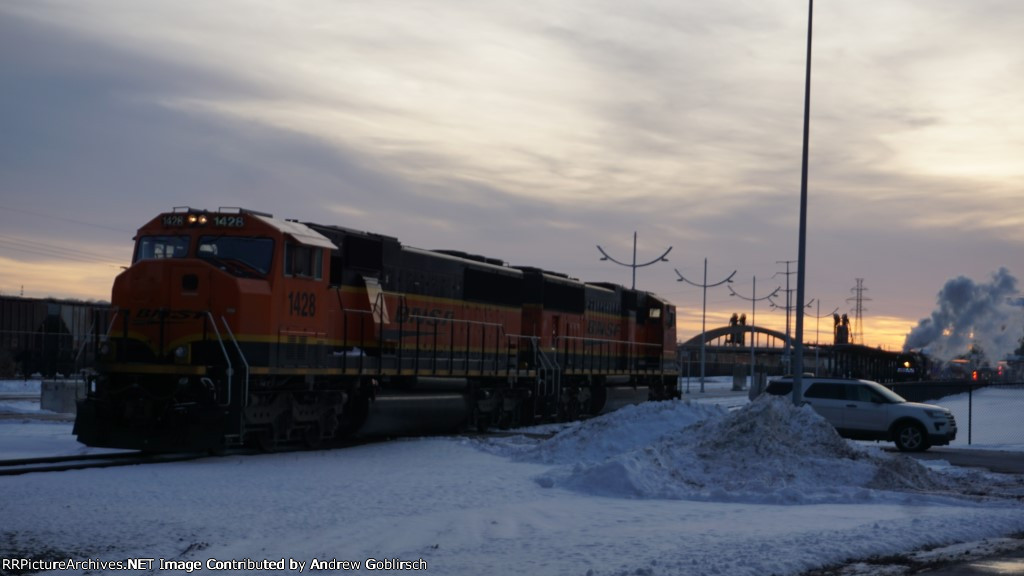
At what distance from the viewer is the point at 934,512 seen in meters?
14.2

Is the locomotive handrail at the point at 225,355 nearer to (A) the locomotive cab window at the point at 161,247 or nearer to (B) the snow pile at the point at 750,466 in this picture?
(A) the locomotive cab window at the point at 161,247

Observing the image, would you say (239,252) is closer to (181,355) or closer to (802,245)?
(181,355)

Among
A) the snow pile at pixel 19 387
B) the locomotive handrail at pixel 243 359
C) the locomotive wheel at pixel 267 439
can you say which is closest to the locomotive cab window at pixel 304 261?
the locomotive handrail at pixel 243 359

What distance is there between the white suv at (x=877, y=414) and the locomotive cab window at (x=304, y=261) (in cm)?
1327

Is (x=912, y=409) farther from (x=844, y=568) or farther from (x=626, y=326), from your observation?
(x=844, y=568)

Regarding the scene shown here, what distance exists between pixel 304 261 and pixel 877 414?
50.3ft

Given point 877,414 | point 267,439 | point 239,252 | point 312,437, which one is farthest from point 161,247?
point 877,414

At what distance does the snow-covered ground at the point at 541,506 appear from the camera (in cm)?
1064

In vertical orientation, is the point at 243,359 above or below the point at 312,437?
above

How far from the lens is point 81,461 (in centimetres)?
1778

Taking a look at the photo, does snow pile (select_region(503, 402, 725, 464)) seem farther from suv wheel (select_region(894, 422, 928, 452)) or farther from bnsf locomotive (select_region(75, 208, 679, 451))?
suv wheel (select_region(894, 422, 928, 452))

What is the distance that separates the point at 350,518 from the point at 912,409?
61.1ft

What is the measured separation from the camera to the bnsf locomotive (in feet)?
60.5

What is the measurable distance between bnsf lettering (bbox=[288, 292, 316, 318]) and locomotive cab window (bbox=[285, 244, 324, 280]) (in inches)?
14.0
